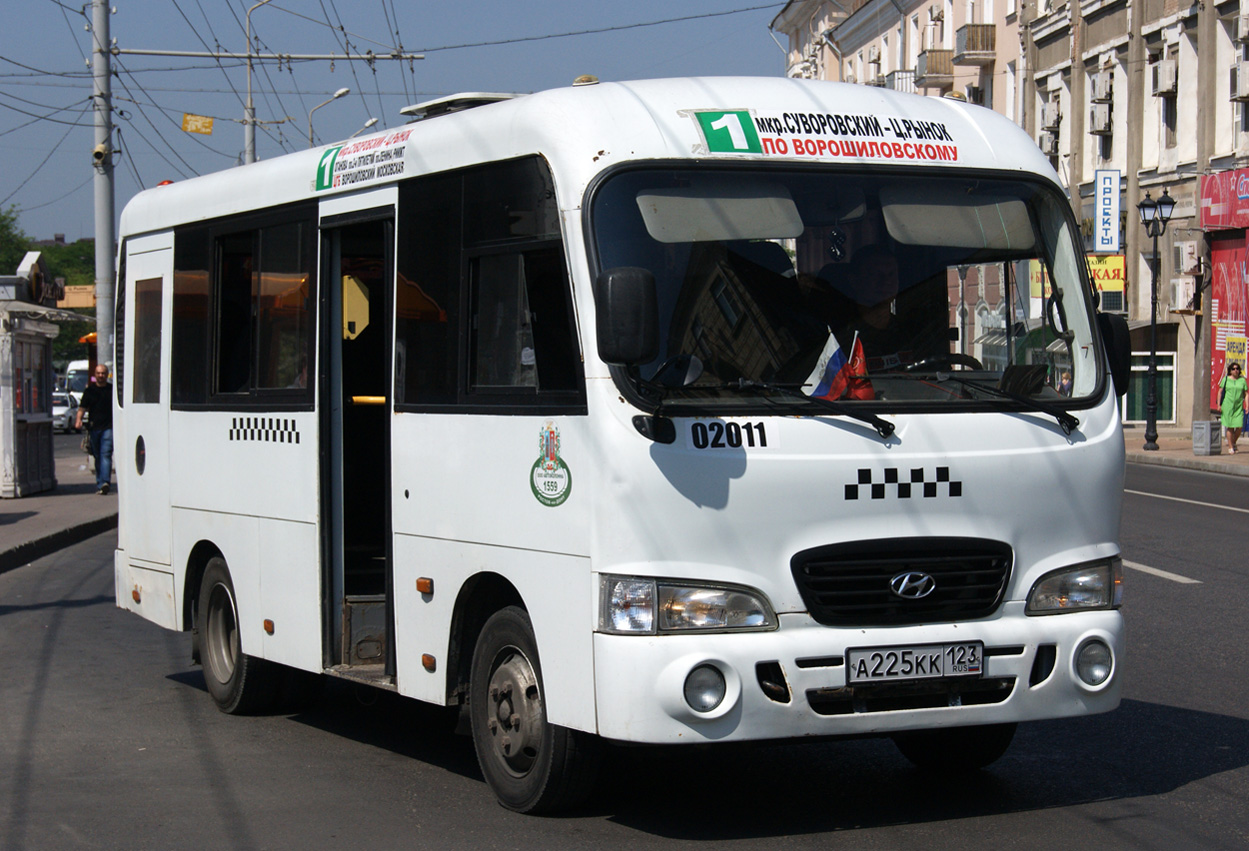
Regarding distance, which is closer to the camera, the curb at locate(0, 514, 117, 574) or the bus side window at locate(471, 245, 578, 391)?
the bus side window at locate(471, 245, 578, 391)

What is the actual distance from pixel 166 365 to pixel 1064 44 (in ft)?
134

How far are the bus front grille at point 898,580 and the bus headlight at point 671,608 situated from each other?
23 cm

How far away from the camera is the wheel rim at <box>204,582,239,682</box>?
870 centimetres

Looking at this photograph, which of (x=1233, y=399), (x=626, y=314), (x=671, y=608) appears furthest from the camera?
(x=1233, y=399)

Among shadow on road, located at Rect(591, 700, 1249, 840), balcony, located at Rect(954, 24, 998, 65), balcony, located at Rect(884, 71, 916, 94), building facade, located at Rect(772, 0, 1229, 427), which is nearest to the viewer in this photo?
shadow on road, located at Rect(591, 700, 1249, 840)

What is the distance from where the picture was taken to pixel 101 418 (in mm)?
24141

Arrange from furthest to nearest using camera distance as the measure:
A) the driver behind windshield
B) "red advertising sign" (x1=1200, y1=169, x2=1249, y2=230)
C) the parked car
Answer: the parked car → "red advertising sign" (x1=1200, y1=169, x2=1249, y2=230) → the driver behind windshield

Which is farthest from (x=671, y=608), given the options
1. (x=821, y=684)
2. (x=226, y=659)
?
(x=226, y=659)

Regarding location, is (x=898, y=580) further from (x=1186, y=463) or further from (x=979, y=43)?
(x=979, y=43)

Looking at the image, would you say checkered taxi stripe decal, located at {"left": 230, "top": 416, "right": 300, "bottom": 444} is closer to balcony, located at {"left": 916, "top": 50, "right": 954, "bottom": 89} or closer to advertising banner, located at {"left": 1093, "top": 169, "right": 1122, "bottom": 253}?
advertising banner, located at {"left": 1093, "top": 169, "right": 1122, "bottom": 253}

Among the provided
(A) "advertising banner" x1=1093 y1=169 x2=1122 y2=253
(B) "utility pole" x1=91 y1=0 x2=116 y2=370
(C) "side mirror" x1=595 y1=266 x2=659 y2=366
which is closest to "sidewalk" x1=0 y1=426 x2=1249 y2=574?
(B) "utility pole" x1=91 y1=0 x2=116 y2=370

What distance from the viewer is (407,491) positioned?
686 cm

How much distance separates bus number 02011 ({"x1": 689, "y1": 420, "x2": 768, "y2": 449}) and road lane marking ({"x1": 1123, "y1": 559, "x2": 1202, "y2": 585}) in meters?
8.24

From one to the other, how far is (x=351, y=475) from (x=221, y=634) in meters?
1.62
